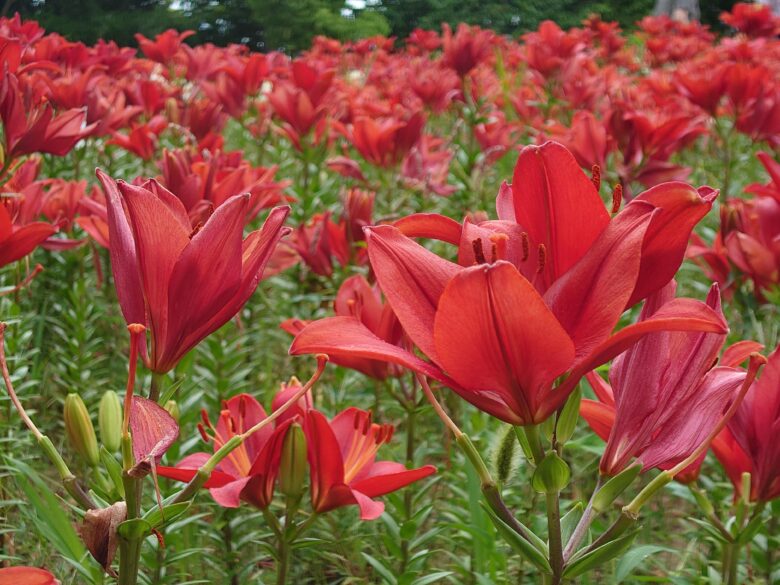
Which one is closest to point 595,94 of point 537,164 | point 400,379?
point 400,379

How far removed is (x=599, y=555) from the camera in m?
0.65

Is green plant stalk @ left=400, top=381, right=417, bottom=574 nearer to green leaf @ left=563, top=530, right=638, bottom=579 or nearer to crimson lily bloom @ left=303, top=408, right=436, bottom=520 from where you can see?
crimson lily bloom @ left=303, top=408, right=436, bottom=520

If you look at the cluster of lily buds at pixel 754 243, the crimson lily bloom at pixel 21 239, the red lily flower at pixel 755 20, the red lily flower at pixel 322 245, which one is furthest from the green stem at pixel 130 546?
the red lily flower at pixel 755 20

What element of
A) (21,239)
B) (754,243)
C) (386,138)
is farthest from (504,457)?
(386,138)

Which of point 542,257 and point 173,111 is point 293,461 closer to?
point 542,257

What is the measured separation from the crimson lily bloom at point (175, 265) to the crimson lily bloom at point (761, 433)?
53cm

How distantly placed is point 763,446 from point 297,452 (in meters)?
0.49

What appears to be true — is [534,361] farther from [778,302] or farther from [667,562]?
[667,562]

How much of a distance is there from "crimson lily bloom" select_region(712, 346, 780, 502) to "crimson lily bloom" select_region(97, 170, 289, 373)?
526 millimetres

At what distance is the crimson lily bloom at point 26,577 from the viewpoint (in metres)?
0.60

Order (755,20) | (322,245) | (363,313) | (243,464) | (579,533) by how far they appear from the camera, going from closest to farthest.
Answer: (579,533), (243,464), (363,313), (322,245), (755,20)

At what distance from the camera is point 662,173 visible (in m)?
2.14

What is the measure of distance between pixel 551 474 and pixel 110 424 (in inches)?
15.8

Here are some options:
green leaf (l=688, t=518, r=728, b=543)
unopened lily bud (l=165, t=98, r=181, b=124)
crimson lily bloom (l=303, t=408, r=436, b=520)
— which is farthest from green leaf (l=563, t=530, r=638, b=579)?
unopened lily bud (l=165, t=98, r=181, b=124)
